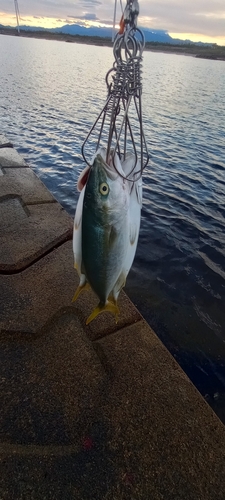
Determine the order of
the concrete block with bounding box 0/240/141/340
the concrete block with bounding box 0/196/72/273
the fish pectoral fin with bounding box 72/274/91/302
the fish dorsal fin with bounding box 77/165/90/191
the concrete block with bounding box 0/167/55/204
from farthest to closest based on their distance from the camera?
the concrete block with bounding box 0/167/55/204
the concrete block with bounding box 0/196/72/273
the concrete block with bounding box 0/240/141/340
the fish pectoral fin with bounding box 72/274/91/302
the fish dorsal fin with bounding box 77/165/90/191

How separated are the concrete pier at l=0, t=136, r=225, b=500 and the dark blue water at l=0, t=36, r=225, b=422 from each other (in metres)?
1.61

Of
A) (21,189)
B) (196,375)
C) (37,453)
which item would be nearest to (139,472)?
(37,453)

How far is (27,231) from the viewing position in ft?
19.5

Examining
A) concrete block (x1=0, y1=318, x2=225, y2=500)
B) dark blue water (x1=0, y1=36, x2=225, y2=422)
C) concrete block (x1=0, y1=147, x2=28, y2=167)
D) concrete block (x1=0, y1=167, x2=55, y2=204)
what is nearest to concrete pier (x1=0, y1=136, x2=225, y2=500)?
concrete block (x1=0, y1=318, x2=225, y2=500)

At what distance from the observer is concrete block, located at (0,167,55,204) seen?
739 centimetres

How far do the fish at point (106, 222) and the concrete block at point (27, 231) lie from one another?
8.49 feet

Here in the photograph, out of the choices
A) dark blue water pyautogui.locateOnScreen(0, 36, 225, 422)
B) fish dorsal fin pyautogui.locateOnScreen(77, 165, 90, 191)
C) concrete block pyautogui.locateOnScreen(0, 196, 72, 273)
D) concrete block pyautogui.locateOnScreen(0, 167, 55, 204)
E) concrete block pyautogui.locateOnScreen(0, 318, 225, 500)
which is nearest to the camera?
fish dorsal fin pyautogui.locateOnScreen(77, 165, 90, 191)

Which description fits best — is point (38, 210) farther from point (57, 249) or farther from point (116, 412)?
point (116, 412)

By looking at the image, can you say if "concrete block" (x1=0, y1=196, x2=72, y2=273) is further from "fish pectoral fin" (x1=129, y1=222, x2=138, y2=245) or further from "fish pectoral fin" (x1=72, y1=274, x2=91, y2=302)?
"fish pectoral fin" (x1=129, y1=222, x2=138, y2=245)

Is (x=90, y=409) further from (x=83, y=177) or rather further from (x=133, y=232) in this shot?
(x=83, y=177)

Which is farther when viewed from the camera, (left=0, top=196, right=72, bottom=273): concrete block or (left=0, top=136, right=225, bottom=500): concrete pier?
(left=0, top=196, right=72, bottom=273): concrete block

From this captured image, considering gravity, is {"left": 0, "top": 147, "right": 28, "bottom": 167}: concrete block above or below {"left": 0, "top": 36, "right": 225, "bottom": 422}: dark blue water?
above

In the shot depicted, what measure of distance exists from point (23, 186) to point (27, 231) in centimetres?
248

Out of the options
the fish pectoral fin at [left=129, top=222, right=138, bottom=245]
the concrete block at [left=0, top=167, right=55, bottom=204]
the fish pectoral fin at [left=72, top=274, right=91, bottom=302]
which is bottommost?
the concrete block at [left=0, top=167, right=55, bottom=204]
